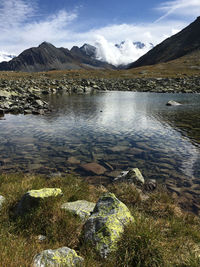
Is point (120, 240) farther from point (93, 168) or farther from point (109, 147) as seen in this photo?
point (109, 147)

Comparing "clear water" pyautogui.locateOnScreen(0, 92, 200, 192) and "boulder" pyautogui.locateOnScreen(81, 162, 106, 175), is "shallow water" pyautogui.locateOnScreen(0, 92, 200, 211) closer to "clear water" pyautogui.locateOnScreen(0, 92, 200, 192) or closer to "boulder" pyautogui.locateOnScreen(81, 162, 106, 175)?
"clear water" pyautogui.locateOnScreen(0, 92, 200, 192)

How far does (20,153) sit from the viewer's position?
1177 cm

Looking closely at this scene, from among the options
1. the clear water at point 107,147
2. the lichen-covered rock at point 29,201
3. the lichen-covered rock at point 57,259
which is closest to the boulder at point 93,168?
the clear water at point 107,147

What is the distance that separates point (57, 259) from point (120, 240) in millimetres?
1268

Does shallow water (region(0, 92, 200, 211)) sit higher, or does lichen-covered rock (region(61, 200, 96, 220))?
lichen-covered rock (region(61, 200, 96, 220))

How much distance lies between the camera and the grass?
11.9 feet

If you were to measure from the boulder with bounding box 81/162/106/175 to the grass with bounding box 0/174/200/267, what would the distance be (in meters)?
2.64

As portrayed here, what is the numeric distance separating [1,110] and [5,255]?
2597 cm

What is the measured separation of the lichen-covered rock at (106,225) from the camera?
3.99 meters

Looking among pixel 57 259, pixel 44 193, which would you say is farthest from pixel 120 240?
pixel 44 193

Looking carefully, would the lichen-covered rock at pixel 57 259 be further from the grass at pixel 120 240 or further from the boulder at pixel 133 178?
the boulder at pixel 133 178

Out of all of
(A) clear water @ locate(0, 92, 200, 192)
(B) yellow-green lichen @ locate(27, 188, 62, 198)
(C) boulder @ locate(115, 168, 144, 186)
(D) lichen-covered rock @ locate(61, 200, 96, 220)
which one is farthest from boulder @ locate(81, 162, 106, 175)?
(B) yellow-green lichen @ locate(27, 188, 62, 198)

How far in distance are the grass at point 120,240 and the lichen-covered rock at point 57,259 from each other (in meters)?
0.15

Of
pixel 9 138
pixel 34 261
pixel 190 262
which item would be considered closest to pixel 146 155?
pixel 190 262
